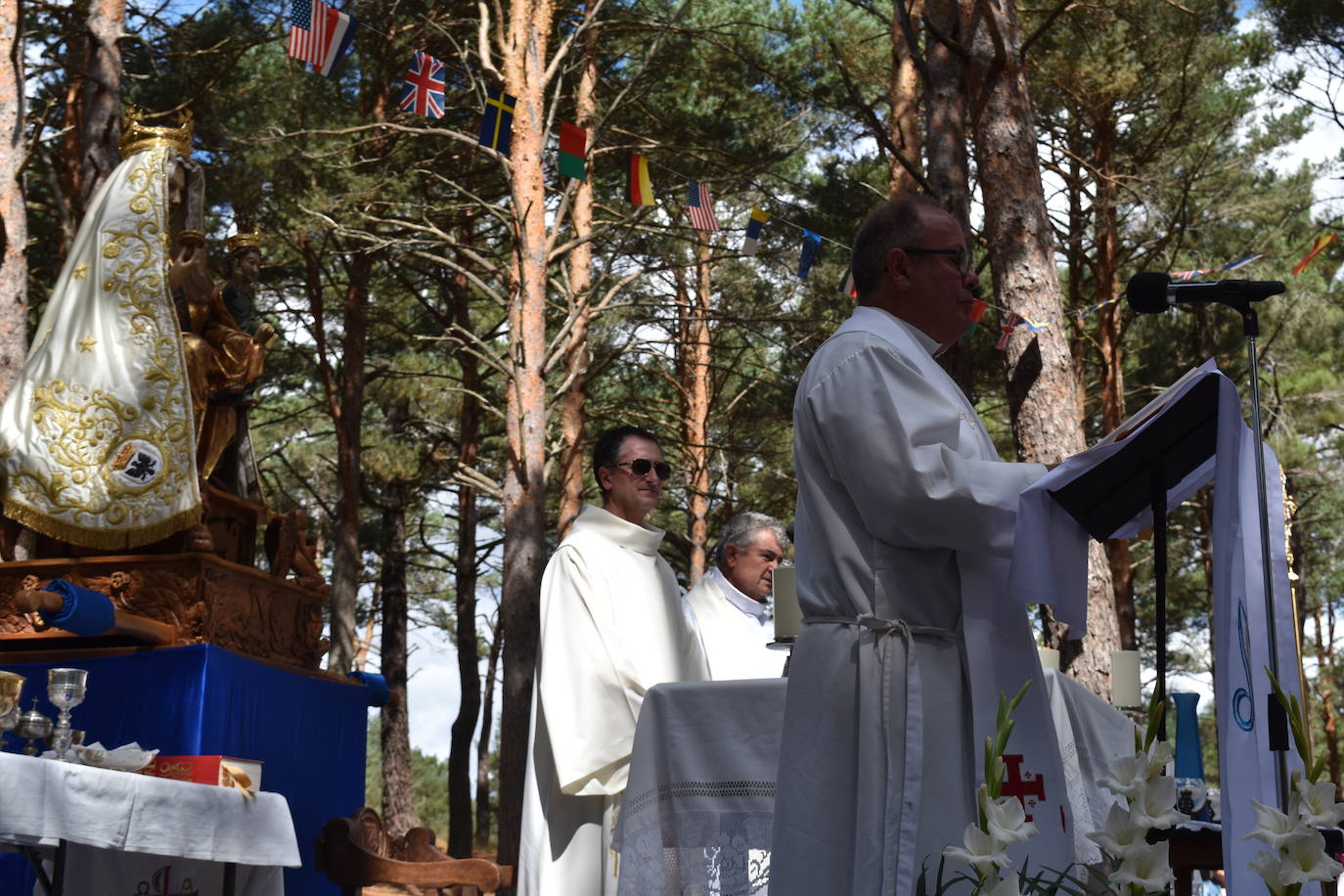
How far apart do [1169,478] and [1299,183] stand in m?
17.1

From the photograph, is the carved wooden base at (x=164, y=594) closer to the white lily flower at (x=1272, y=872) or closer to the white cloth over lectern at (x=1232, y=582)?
the white cloth over lectern at (x=1232, y=582)

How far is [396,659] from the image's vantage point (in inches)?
793

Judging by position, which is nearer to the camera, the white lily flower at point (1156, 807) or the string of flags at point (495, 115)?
the white lily flower at point (1156, 807)

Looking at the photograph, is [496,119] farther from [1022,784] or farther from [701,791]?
[1022,784]

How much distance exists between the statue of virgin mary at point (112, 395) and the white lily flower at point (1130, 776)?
3.75 metres

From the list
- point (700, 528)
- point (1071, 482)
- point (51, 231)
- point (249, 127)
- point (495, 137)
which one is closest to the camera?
point (1071, 482)

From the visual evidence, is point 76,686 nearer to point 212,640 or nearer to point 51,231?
point 212,640

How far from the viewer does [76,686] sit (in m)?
3.99

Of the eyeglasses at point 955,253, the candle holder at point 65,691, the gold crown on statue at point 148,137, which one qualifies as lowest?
the candle holder at point 65,691

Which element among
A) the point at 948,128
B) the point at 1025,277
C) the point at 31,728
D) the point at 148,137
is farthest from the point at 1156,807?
the point at 948,128

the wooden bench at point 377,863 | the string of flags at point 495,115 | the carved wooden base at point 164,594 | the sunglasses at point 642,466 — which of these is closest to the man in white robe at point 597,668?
the sunglasses at point 642,466

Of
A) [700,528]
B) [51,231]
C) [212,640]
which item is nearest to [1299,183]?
[700,528]

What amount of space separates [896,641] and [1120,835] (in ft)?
2.36

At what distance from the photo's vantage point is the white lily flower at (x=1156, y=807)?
189 centimetres
